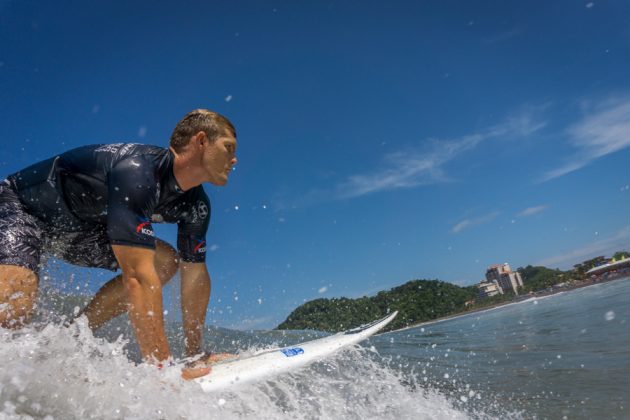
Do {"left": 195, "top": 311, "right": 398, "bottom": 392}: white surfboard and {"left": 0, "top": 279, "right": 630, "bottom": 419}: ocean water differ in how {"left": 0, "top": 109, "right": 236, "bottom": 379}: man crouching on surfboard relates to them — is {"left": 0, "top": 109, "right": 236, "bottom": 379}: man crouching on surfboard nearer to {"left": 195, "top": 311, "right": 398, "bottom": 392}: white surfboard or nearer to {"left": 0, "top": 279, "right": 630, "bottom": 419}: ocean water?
{"left": 195, "top": 311, "right": 398, "bottom": 392}: white surfboard

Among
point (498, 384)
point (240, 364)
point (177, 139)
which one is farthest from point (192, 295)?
point (498, 384)

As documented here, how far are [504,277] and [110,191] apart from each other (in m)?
191

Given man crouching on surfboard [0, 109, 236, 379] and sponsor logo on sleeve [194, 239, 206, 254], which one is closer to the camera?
man crouching on surfboard [0, 109, 236, 379]

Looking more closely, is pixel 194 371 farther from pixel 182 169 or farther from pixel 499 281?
pixel 499 281

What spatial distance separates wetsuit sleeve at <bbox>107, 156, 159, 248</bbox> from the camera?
2893 mm

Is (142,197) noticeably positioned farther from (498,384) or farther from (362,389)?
(498,384)

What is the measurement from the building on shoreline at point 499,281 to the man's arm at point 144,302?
580 ft

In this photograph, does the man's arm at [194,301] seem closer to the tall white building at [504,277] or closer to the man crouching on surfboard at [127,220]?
the man crouching on surfboard at [127,220]

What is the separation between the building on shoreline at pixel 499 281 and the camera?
166250mm

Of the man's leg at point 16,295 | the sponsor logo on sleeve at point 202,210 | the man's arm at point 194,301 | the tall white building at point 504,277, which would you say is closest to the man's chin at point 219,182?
the sponsor logo on sleeve at point 202,210

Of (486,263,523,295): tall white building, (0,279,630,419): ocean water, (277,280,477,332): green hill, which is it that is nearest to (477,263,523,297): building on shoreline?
(486,263,523,295): tall white building

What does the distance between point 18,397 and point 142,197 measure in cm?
147

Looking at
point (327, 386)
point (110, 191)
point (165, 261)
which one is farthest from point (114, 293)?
point (327, 386)

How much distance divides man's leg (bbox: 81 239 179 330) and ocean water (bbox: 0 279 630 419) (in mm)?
395
